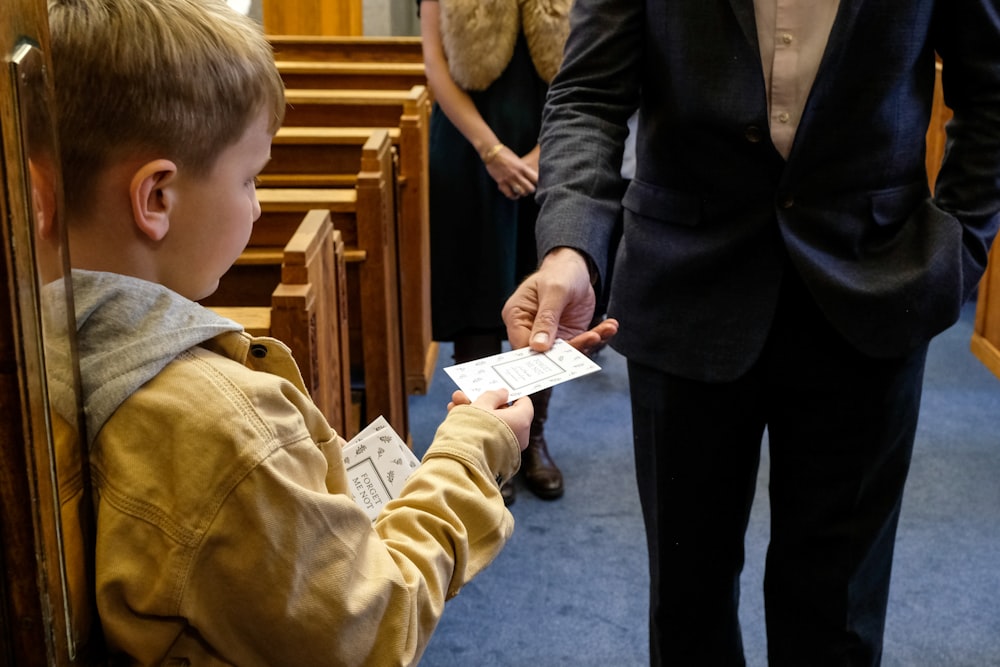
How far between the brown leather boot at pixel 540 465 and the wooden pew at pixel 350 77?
5.07 feet

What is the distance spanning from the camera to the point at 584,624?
238cm

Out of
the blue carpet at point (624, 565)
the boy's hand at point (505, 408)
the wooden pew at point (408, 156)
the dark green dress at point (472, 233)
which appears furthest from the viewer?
the wooden pew at point (408, 156)

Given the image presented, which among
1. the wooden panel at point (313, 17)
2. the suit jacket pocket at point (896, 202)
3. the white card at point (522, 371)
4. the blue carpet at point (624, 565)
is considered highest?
the suit jacket pocket at point (896, 202)

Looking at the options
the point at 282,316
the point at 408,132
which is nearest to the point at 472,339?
the point at 408,132

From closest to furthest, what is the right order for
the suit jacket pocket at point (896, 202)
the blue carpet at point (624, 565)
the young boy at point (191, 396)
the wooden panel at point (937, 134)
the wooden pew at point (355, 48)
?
the young boy at point (191, 396)
the suit jacket pocket at point (896, 202)
the blue carpet at point (624, 565)
the wooden panel at point (937, 134)
the wooden pew at point (355, 48)

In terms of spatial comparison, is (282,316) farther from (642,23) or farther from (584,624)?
(584,624)

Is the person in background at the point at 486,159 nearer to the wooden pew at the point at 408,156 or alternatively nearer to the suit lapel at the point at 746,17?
the wooden pew at the point at 408,156

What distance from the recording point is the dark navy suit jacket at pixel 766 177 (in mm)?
1368

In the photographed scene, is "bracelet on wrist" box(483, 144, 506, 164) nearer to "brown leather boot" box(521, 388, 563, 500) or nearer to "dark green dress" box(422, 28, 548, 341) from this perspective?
"dark green dress" box(422, 28, 548, 341)

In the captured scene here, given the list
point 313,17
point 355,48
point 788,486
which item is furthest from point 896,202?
point 313,17

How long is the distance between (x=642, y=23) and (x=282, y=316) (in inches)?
24.8

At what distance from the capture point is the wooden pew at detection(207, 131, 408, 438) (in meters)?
2.09

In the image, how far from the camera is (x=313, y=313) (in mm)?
1612

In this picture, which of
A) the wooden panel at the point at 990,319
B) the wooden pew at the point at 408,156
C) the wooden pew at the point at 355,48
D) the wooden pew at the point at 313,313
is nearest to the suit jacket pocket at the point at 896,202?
the wooden pew at the point at 313,313
